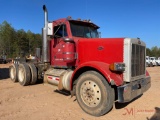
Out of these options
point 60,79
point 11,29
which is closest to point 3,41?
point 11,29

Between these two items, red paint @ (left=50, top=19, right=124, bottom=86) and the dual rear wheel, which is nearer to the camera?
red paint @ (left=50, top=19, right=124, bottom=86)

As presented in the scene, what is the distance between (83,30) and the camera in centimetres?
753

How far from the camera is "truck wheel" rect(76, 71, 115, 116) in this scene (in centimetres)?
500

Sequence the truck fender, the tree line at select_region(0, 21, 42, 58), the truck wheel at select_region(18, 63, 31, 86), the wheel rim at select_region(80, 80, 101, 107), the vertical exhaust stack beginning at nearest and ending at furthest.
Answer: the truck fender → the wheel rim at select_region(80, 80, 101, 107) → the vertical exhaust stack → the truck wheel at select_region(18, 63, 31, 86) → the tree line at select_region(0, 21, 42, 58)

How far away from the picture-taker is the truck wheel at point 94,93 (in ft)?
16.4

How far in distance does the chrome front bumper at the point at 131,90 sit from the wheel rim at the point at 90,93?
2.00 feet

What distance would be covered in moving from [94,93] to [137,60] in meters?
1.63

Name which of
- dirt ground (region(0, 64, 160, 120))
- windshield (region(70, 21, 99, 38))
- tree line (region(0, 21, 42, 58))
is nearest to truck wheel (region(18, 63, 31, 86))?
dirt ground (region(0, 64, 160, 120))

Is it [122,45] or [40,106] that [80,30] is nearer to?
[122,45]

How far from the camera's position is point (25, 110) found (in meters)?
5.70

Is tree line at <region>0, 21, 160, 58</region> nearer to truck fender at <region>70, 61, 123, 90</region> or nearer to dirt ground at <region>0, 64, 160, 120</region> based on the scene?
dirt ground at <region>0, 64, 160, 120</region>

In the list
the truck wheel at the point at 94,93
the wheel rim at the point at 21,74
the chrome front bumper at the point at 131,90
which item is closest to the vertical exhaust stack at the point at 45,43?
the wheel rim at the point at 21,74

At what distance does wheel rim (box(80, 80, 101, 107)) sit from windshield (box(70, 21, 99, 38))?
2.35 meters

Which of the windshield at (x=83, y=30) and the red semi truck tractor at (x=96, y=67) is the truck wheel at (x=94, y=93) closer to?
the red semi truck tractor at (x=96, y=67)
